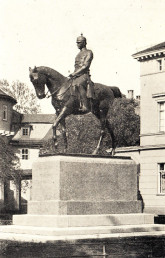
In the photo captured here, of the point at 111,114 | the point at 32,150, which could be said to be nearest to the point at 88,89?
the point at 111,114

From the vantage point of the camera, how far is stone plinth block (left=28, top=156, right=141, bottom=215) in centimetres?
1728

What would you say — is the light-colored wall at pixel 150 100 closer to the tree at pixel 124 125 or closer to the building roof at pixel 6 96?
the tree at pixel 124 125

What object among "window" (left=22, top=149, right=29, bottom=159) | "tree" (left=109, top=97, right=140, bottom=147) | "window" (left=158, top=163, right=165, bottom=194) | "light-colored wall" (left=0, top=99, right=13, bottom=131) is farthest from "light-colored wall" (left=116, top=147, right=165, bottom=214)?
"window" (left=22, top=149, right=29, bottom=159)

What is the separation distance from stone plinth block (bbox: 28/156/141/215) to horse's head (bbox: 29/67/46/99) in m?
1.83

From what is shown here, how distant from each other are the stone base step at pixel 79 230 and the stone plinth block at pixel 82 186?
710mm

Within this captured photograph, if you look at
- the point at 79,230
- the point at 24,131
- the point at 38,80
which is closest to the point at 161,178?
the point at 38,80

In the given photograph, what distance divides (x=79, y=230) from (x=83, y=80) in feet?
14.3

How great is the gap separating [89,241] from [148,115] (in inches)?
1220

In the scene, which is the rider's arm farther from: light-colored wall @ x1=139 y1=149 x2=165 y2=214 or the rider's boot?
light-colored wall @ x1=139 y1=149 x2=165 y2=214

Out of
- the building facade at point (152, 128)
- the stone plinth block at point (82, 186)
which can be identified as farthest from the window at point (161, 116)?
the stone plinth block at point (82, 186)

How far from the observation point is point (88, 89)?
18.4 metres

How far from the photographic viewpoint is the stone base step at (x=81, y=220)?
658 inches

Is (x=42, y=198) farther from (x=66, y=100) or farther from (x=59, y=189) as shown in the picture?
(x=66, y=100)

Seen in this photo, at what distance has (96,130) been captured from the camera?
172ft
